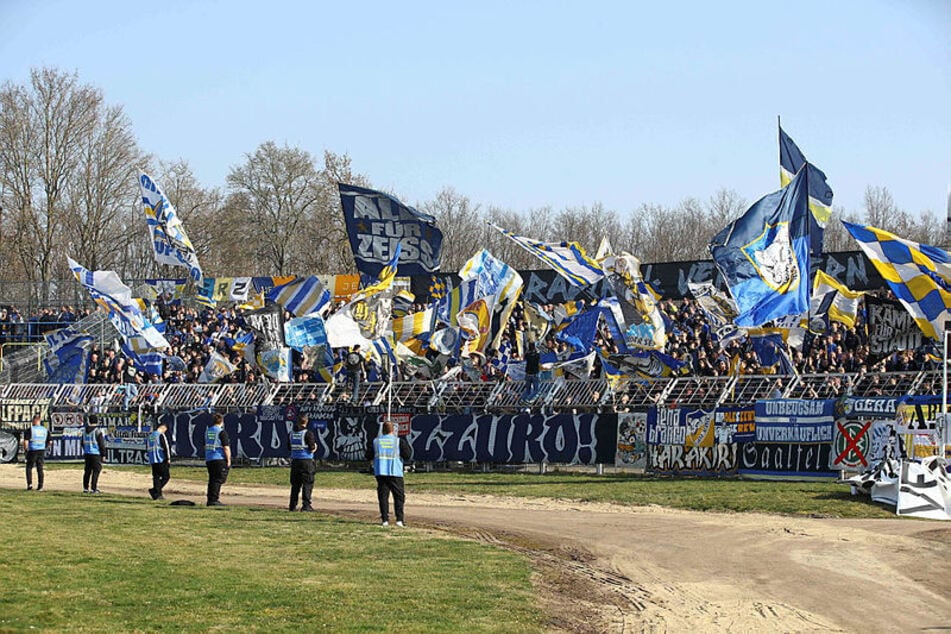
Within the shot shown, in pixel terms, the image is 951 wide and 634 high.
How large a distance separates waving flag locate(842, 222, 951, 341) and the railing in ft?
7.47

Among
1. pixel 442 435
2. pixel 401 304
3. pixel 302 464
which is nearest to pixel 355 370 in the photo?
pixel 442 435

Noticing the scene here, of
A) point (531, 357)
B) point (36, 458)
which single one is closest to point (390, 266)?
point (531, 357)

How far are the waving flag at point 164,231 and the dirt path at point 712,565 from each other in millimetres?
17869

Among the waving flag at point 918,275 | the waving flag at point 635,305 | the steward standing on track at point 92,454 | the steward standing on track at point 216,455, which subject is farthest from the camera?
the waving flag at point 635,305

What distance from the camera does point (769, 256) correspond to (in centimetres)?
2670

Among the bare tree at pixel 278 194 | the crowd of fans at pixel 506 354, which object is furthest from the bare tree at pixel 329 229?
the crowd of fans at pixel 506 354

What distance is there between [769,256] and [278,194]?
5555 centimetres

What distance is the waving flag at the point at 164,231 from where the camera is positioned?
41969 millimetres

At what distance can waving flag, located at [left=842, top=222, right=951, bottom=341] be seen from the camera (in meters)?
25.2

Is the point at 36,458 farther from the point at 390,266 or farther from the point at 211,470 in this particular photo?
the point at 390,266

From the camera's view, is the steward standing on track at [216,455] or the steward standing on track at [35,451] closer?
the steward standing on track at [216,455]

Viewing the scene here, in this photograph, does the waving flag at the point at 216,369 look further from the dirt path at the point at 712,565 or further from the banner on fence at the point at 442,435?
the dirt path at the point at 712,565

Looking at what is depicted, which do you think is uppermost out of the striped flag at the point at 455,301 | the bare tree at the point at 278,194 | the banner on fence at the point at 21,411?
the bare tree at the point at 278,194

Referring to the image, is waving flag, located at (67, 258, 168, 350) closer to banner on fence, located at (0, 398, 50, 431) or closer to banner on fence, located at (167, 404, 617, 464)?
banner on fence, located at (167, 404, 617, 464)
